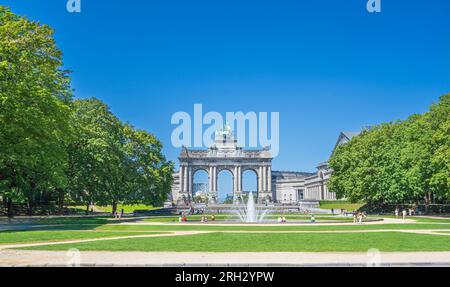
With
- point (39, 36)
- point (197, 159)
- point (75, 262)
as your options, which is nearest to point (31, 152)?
point (39, 36)

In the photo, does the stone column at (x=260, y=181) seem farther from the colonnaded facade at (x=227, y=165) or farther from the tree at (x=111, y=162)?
the tree at (x=111, y=162)

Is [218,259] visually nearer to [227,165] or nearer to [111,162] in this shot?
[111,162]

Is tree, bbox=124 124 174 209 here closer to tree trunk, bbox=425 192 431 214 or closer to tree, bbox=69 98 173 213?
tree, bbox=69 98 173 213

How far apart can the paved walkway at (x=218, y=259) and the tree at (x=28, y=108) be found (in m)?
17.2

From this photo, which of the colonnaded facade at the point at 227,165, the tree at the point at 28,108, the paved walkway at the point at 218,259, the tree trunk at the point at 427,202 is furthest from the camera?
the colonnaded facade at the point at 227,165

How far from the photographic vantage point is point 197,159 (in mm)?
147625

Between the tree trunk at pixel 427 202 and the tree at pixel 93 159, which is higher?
the tree at pixel 93 159

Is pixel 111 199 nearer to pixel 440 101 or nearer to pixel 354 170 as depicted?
pixel 354 170

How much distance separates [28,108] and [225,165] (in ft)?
378

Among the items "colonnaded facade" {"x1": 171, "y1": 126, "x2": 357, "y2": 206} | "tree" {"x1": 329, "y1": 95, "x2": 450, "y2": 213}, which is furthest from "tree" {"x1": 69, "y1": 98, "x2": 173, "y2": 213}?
"colonnaded facade" {"x1": 171, "y1": 126, "x2": 357, "y2": 206}

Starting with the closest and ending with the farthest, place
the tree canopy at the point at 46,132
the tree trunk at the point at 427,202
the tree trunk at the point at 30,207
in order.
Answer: the tree canopy at the point at 46,132 < the tree trunk at the point at 30,207 < the tree trunk at the point at 427,202

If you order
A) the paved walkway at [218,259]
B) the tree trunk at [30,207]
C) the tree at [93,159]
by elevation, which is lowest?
the paved walkway at [218,259]

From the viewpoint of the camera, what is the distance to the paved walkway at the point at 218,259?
14742mm

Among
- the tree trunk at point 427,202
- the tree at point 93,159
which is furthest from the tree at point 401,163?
the tree at point 93,159
